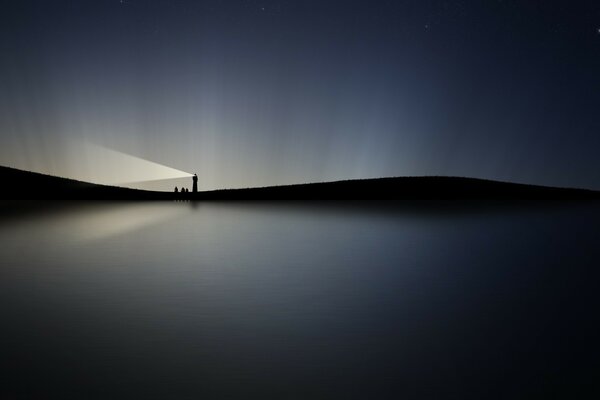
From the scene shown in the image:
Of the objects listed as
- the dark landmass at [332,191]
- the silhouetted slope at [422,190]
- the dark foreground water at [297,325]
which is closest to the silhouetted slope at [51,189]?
the dark landmass at [332,191]

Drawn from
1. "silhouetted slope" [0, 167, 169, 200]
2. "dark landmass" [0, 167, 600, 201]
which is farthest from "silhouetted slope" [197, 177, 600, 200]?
"silhouetted slope" [0, 167, 169, 200]

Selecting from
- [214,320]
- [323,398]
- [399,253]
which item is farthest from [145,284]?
[399,253]

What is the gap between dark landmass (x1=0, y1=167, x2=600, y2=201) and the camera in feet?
318

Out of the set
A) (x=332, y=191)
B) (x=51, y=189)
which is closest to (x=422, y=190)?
(x=332, y=191)

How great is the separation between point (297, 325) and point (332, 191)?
110686mm

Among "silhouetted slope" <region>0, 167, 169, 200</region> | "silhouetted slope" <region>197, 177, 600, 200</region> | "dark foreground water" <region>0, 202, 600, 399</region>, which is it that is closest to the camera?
"dark foreground water" <region>0, 202, 600, 399</region>

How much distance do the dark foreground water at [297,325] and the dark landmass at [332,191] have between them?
7043 cm

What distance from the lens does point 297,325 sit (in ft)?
29.5

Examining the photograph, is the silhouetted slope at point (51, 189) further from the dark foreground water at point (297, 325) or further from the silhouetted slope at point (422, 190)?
the dark foreground water at point (297, 325)

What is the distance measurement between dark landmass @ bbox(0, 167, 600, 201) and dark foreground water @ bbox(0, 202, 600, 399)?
70.4m

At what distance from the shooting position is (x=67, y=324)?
8.78 m

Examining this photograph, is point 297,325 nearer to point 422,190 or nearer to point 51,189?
point 51,189

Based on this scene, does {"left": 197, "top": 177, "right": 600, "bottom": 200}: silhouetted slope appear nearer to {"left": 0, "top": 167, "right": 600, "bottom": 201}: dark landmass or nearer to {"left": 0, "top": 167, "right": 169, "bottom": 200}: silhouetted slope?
{"left": 0, "top": 167, "right": 600, "bottom": 201}: dark landmass

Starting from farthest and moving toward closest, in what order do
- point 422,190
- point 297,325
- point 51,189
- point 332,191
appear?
point 422,190 → point 332,191 → point 51,189 → point 297,325
